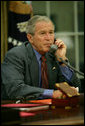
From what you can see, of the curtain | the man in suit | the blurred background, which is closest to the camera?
the man in suit

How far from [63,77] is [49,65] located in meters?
0.14

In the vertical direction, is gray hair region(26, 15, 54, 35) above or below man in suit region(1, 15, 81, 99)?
above

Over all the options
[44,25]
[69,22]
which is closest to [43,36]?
[44,25]

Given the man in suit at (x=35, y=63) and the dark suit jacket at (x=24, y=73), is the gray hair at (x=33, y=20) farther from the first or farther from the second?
the dark suit jacket at (x=24, y=73)

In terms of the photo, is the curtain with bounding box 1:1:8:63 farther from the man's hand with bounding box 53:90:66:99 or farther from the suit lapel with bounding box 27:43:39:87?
the man's hand with bounding box 53:90:66:99

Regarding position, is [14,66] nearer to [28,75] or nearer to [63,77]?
[28,75]

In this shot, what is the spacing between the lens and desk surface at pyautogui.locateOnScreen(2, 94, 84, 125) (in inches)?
42.3

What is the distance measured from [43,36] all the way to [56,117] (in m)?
1.03

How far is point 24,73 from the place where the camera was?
2010mm

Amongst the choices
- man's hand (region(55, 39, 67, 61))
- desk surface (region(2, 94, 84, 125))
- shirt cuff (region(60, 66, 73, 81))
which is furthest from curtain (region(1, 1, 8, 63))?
desk surface (region(2, 94, 84, 125))

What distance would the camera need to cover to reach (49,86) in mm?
2062

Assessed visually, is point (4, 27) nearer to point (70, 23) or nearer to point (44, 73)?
point (70, 23)

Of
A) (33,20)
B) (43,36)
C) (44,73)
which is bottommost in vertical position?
(44,73)

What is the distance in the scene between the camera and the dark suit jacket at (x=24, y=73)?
178 centimetres
